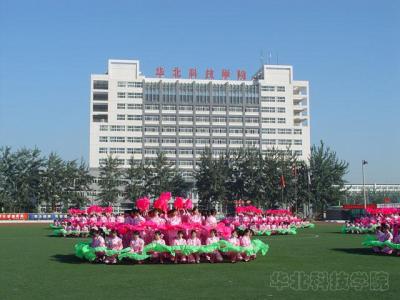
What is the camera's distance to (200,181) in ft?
189

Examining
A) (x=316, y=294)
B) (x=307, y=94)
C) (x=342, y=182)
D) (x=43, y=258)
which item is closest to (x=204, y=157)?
(x=342, y=182)

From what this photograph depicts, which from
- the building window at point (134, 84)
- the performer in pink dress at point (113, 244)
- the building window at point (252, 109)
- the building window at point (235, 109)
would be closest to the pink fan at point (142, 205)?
the performer in pink dress at point (113, 244)

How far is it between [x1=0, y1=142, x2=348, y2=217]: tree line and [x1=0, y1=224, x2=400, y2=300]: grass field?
42343 millimetres

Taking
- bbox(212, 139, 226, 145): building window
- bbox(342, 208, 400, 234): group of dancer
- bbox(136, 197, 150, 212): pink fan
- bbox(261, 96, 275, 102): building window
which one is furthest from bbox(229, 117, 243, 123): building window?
bbox(136, 197, 150, 212): pink fan

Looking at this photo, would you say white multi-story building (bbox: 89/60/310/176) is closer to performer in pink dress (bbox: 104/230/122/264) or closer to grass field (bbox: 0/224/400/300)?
grass field (bbox: 0/224/400/300)

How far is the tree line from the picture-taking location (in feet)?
177

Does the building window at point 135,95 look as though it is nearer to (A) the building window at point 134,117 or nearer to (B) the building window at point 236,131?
(A) the building window at point 134,117

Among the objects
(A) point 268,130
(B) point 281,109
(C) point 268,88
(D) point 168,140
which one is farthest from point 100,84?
(B) point 281,109

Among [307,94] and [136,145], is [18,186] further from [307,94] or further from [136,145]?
[307,94]

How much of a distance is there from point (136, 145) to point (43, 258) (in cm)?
5950

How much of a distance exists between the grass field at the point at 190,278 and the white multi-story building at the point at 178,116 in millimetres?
58778

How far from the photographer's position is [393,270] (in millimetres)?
10219

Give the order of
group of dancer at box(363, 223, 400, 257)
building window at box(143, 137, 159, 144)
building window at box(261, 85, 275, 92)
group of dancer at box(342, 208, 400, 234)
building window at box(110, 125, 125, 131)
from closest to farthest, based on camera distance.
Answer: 1. group of dancer at box(363, 223, 400, 257)
2. group of dancer at box(342, 208, 400, 234)
3. building window at box(110, 125, 125, 131)
4. building window at box(143, 137, 159, 144)
5. building window at box(261, 85, 275, 92)

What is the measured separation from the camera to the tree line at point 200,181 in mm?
53906
